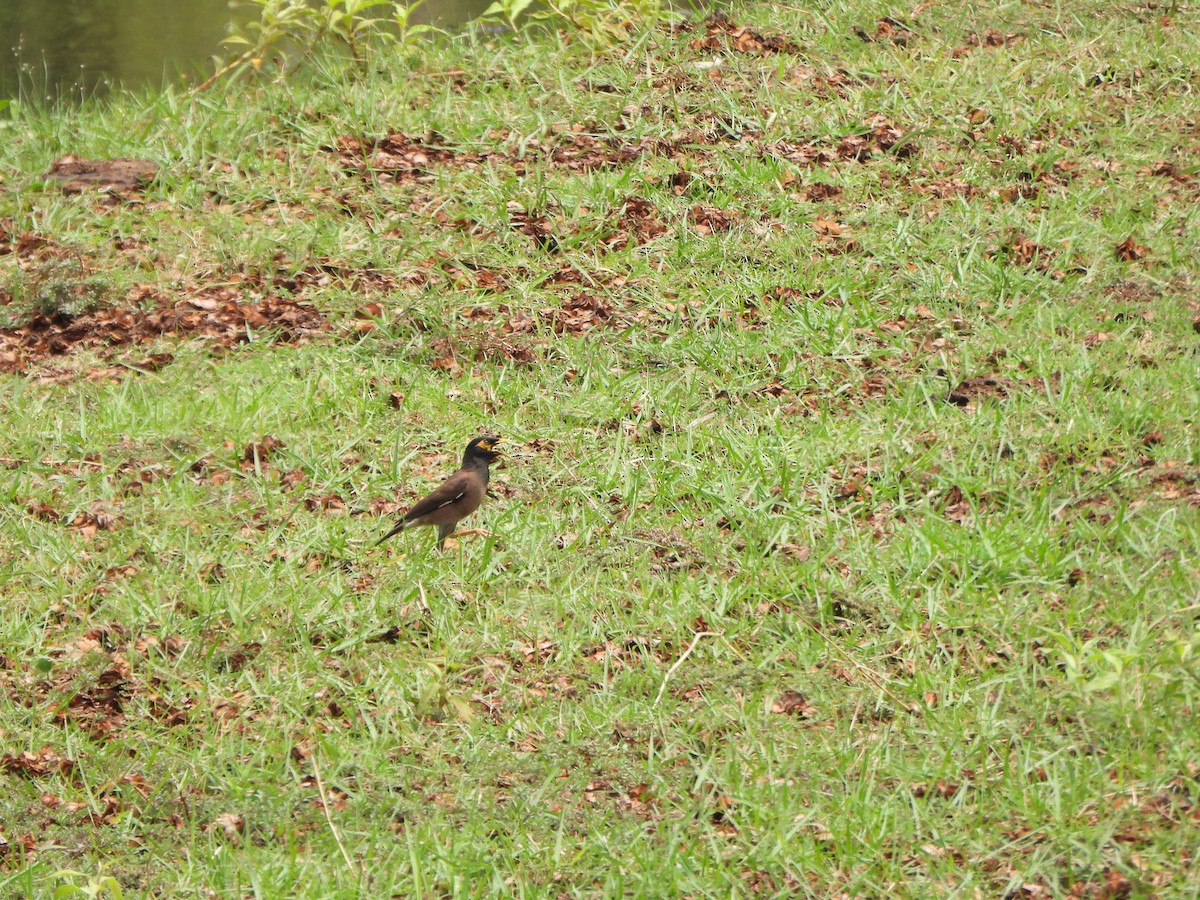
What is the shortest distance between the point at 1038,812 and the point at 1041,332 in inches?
138

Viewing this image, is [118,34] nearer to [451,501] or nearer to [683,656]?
[451,501]

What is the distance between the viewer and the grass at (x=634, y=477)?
428cm

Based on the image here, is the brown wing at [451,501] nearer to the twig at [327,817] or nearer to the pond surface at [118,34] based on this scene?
the twig at [327,817]

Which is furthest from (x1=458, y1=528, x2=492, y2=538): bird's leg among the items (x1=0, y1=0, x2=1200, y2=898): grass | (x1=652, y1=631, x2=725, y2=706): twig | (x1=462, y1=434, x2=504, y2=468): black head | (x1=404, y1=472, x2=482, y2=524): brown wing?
(x1=652, y1=631, x2=725, y2=706): twig

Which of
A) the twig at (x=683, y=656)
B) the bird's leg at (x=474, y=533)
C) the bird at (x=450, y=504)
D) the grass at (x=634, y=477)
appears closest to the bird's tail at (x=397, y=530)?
the bird at (x=450, y=504)

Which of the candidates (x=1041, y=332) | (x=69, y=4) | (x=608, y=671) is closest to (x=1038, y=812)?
(x=608, y=671)

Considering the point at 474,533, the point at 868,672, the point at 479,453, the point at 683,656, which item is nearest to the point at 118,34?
the point at 479,453

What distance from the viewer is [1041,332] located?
6945 millimetres

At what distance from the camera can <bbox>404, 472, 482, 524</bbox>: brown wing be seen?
226 inches

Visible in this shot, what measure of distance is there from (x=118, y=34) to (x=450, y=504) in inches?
371

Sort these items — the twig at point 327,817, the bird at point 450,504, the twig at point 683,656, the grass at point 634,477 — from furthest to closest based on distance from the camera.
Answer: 1. the bird at point 450,504
2. the twig at point 683,656
3. the grass at point 634,477
4. the twig at point 327,817

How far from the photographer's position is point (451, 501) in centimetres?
574

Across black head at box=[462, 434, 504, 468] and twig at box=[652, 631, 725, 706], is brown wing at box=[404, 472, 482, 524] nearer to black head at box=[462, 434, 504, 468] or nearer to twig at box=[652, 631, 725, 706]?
black head at box=[462, 434, 504, 468]

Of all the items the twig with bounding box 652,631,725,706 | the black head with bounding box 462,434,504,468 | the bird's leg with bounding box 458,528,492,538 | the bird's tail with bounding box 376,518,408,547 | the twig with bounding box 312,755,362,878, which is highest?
the black head with bounding box 462,434,504,468
